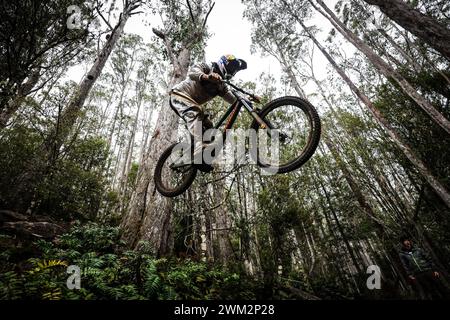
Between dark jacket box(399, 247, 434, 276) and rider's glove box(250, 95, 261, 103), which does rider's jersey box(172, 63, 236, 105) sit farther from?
dark jacket box(399, 247, 434, 276)

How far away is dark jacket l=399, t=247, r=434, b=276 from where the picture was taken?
7363 mm

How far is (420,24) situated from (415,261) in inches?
254

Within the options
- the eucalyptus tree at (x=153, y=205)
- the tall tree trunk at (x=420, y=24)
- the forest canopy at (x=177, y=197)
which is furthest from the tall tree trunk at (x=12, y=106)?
the tall tree trunk at (x=420, y=24)

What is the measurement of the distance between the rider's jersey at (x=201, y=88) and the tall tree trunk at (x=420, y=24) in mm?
4429

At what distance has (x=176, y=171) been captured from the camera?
16.3 feet

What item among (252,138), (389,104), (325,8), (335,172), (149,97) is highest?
(149,97)

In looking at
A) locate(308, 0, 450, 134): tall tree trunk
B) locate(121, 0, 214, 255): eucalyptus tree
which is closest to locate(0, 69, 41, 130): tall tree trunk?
locate(121, 0, 214, 255): eucalyptus tree

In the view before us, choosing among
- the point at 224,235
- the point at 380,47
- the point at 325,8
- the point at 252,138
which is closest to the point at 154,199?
the point at 252,138

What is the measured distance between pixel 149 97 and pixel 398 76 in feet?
71.4

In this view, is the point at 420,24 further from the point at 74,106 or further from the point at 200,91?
the point at 74,106

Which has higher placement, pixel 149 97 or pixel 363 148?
pixel 149 97

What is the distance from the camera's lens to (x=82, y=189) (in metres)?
9.20
